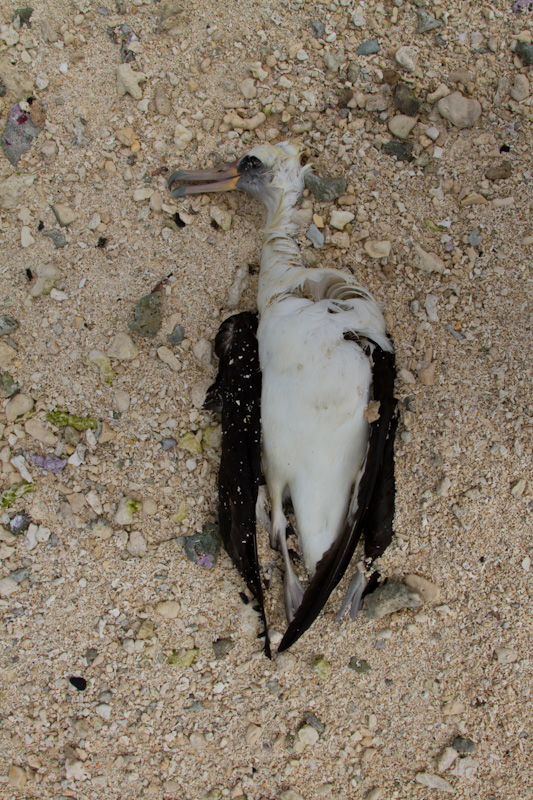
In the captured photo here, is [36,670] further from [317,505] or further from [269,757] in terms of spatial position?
[317,505]

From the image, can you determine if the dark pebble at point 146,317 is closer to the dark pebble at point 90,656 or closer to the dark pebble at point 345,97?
the dark pebble at point 345,97

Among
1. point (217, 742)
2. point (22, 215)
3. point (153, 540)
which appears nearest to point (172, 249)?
point (22, 215)

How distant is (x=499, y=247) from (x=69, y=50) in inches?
97.3

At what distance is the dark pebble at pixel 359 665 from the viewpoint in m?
2.57

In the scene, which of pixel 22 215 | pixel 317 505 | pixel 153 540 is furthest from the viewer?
pixel 22 215

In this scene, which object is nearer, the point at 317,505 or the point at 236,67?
the point at 317,505

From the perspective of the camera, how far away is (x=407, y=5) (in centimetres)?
292

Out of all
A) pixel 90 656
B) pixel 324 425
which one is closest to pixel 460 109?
pixel 324 425

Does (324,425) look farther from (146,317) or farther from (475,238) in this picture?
(475,238)

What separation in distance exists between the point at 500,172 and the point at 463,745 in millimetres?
2732

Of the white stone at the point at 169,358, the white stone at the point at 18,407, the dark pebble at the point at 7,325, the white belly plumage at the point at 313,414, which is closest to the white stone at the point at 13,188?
the dark pebble at the point at 7,325

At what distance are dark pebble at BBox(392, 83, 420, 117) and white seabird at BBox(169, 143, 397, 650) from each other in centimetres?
105

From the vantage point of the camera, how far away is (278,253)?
2666 mm

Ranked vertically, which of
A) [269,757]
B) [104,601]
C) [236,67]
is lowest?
[269,757]
